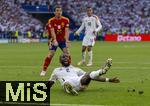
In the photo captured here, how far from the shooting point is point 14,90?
33.4ft

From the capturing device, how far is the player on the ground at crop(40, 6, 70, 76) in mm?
19062

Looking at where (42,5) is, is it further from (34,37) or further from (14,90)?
(14,90)

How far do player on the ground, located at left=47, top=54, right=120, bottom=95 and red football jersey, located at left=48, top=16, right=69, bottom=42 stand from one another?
18.3ft

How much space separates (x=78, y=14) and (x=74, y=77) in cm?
5862

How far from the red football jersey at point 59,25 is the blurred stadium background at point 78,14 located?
→ 46.5 metres

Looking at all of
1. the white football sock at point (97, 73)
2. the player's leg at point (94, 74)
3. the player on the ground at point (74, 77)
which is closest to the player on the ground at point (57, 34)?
the player on the ground at point (74, 77)

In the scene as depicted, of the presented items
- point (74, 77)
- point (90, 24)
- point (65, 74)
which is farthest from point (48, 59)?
point (90, 24)

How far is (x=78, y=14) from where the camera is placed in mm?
71688

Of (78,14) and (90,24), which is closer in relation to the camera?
(90,24)

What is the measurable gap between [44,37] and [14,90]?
185ft

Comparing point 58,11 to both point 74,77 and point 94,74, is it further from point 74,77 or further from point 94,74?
point 94,74

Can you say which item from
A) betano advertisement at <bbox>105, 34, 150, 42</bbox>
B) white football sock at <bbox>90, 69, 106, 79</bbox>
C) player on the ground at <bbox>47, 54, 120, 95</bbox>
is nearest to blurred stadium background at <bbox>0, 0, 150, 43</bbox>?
betano advertisement at <bbox>105, 34, 150, 42</bbox>

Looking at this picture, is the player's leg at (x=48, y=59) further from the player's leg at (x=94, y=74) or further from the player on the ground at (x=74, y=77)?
the player's leg at (x=94, y=74)

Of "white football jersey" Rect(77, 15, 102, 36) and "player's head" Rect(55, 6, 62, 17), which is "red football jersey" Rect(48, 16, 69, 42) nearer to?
"player's head" Rect(55, 6, 62, 17)
